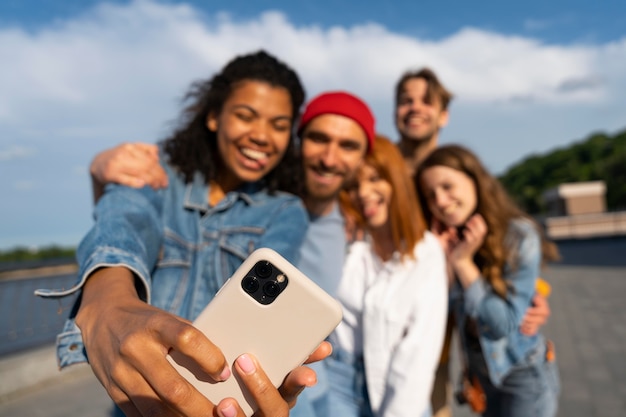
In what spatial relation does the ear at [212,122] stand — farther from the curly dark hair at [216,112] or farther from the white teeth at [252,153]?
the white teeth at [252,153]

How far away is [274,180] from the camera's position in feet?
7.51

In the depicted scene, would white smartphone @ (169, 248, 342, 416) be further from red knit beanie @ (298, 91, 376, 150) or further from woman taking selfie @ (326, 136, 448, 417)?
red knit beanie @ (298, 91, 376, 150)

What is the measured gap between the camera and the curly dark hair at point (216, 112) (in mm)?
2121

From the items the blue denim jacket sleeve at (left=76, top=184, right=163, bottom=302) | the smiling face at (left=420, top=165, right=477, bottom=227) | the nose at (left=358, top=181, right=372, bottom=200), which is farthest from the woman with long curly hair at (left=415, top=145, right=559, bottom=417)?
the blue denim jacket sleeve at (left=76, top=184, right=163, bottom=302)

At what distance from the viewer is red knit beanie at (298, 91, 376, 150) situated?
2654 mm

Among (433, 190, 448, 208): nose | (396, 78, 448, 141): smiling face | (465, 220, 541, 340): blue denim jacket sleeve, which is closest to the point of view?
(465, 220, 541, 340): blue denim jacket sleeve

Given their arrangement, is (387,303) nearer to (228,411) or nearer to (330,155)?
(330,155)

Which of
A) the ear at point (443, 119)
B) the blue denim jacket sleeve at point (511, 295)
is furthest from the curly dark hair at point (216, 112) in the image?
the ear at point (443, 119)

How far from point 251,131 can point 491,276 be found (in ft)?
6.17

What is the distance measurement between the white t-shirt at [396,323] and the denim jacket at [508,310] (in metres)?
0.41

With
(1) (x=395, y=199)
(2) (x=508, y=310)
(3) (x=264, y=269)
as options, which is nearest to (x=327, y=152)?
(1) (x=395, y=199)

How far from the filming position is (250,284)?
43.8 inches

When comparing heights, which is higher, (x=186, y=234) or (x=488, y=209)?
(x=186, y=234)

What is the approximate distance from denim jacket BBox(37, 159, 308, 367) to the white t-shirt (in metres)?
0.89
